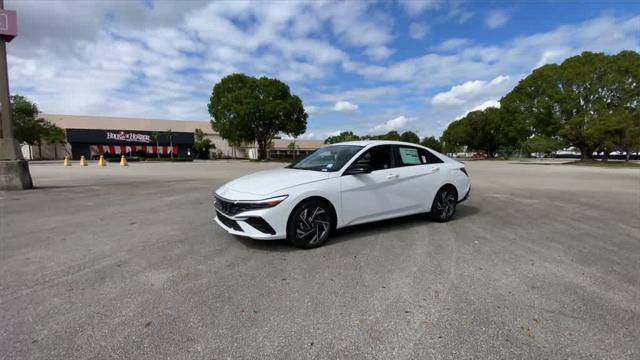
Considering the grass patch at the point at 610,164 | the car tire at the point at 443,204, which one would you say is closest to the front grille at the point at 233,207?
the car tire at the point at 443,204

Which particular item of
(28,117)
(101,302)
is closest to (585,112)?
(101,302)

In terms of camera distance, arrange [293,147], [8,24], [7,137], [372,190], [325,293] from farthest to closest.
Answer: [293,147], [7,137], [8,24], [372,190], [325,293]

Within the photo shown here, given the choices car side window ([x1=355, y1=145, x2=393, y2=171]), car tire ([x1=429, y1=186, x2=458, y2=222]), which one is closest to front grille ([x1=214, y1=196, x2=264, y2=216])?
car side window ([x1=355, y1=145, x2=393, y2=171])

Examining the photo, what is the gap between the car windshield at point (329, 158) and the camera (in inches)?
195

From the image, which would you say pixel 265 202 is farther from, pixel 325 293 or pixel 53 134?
pixel 53 134

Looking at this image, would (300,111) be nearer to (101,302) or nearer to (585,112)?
(585,112)

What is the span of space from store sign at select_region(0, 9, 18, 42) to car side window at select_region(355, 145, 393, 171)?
11992 mm

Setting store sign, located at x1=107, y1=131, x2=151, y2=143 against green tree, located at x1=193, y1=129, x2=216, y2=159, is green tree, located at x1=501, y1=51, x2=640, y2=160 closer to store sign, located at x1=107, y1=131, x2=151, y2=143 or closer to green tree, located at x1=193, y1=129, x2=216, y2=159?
green tree, located at x1=193, y1=129, x2=216, y2=159

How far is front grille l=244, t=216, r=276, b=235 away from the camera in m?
4.10

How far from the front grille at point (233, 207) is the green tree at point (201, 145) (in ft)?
220

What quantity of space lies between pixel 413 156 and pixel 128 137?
223 ft

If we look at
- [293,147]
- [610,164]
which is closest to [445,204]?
[610,164]

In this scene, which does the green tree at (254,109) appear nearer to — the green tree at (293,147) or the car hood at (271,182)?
the green tree at (293,147)

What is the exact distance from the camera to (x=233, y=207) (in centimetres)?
426
